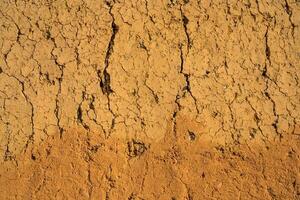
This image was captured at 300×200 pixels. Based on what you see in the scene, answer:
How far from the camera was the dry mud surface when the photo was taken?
245 cm

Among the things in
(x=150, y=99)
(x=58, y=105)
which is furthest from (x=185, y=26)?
(x=58, y=105)

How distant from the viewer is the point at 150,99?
8.29ft

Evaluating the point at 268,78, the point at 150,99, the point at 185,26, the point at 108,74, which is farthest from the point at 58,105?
the point at 268,78

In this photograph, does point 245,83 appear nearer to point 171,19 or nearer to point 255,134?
point 255,134

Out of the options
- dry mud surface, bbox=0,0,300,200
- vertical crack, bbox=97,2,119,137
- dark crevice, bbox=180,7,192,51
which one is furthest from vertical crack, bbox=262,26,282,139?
vertical crack, bbox=97,2,119,137

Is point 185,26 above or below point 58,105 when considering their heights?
above

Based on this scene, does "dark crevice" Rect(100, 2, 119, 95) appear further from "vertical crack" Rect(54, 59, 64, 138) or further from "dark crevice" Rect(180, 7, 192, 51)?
"dark crevice" Rect(180, 7, 192, 51)

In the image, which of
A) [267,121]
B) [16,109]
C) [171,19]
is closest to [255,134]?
[267,121]

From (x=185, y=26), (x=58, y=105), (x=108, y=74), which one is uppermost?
(x=185, y=26)

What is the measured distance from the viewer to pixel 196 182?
8.02 feet

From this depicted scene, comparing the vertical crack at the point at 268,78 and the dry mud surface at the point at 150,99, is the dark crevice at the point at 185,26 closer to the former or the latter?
the dry mud surface at the point at 150,99

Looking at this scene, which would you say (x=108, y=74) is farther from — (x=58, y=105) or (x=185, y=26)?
(x=185, y=26)

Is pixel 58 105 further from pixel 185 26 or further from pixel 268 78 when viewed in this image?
pixel 268 78

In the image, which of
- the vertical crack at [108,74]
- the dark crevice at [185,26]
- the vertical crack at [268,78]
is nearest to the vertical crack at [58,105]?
the vertical crack at [108,74]
